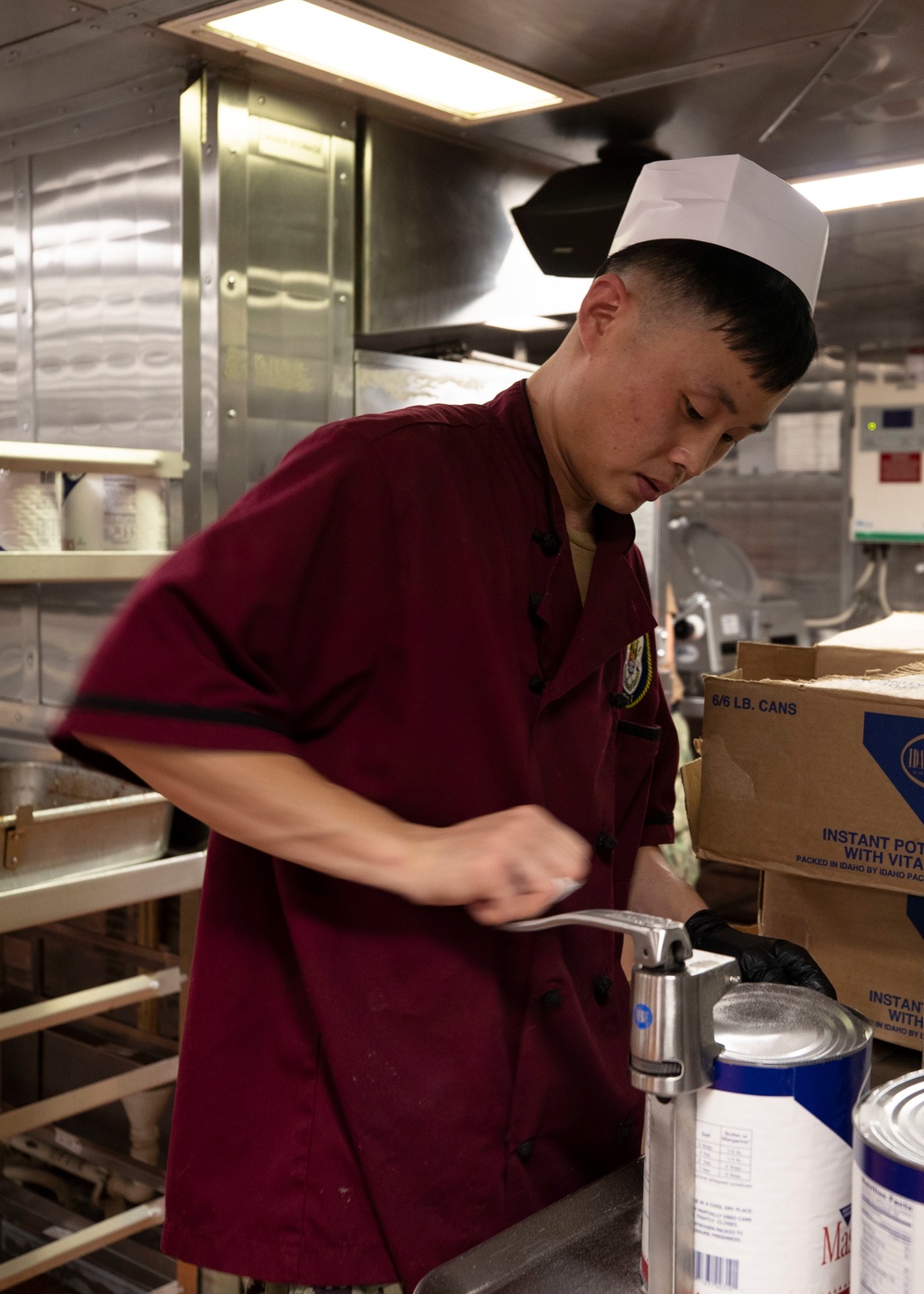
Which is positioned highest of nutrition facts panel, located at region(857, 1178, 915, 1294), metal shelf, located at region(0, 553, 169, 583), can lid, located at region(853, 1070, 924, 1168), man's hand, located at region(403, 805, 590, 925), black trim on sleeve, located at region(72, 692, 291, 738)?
metal shelf, located at region(0, 553, 169, 583)

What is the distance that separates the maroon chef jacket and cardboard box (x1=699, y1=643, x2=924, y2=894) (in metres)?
0.22

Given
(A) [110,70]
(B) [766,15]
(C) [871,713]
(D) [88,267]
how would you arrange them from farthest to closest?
(D) [88,267]
(A) [110,70]
(B) [766,15]
(C) [871,713]

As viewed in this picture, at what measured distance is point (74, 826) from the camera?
2.05 m

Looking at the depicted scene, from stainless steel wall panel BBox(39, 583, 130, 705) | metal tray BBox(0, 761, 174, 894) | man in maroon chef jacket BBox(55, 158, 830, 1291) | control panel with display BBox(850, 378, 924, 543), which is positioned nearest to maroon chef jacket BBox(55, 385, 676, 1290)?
man in maroon chef jacket BBox(55, 158, 830, 1291)

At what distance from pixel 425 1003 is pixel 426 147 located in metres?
2.09

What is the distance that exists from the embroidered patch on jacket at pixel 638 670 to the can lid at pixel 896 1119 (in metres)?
0.63

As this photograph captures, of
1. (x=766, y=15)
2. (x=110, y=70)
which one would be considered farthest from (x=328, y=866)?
(x=110, y=70)

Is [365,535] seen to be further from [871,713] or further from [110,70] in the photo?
[110,70]

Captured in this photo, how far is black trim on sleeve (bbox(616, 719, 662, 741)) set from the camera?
55.2 inches

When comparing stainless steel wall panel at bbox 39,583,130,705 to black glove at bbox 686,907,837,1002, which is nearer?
black glove at bbox 686,907,837,1002

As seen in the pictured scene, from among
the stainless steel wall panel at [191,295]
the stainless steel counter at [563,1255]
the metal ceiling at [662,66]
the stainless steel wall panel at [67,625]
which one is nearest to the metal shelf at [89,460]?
the stainless steel wall panel at [191,295]

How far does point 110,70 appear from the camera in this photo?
2283 mm

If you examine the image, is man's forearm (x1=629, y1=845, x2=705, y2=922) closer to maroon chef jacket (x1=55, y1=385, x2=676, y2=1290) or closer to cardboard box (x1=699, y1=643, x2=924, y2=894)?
cardboard box (x1=699, y1=643, x2=924, y2=894)

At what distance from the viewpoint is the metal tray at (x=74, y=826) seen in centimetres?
198
